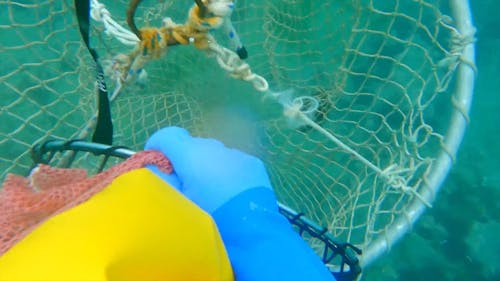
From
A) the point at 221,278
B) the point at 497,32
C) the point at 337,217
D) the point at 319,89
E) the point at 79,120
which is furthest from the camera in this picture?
the point at 497,32

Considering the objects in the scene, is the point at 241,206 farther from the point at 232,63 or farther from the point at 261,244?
the point at 232,63

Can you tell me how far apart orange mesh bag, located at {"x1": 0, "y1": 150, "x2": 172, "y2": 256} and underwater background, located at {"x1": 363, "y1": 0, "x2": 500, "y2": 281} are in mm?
1321

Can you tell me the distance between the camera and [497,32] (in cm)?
191

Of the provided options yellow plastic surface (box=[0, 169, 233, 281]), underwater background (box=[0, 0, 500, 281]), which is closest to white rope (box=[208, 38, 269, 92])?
yellow plastic surface (box=[0, 169, 233, 281])

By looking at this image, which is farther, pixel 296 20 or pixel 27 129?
pixel 27 129

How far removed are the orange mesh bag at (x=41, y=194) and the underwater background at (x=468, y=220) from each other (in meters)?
1.32

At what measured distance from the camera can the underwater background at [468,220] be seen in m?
1.74

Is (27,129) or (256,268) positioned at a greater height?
(256,268)

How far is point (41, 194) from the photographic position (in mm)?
652

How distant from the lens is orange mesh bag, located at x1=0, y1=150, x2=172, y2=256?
0.59m

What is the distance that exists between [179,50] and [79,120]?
430mm

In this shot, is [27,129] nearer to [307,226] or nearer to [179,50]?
[179,50]

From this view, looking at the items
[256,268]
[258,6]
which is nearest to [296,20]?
[258,6]

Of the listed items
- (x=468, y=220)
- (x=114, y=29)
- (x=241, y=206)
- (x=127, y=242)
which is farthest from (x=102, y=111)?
(x=468, y=220)
